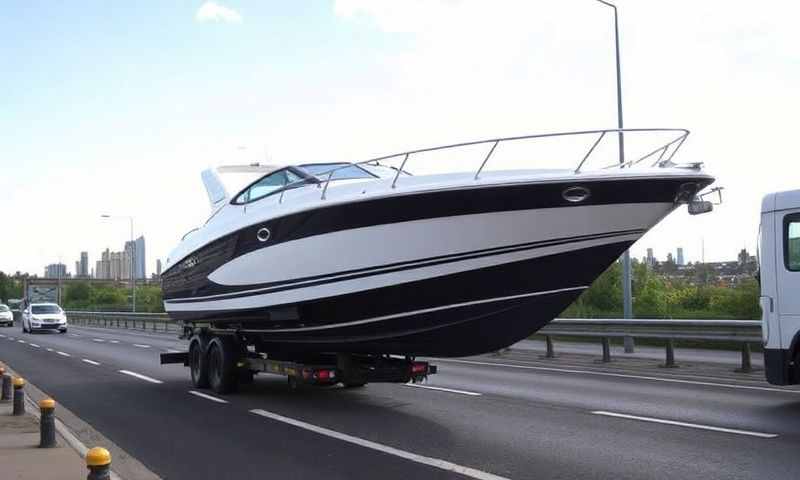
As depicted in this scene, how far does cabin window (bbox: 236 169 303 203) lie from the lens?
10430mm

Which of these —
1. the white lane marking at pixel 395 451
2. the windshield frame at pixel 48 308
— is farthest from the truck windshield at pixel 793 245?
the windshield frame at pixel 48 308

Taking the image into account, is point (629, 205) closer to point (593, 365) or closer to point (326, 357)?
point (326, 357)

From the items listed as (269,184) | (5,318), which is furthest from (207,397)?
(5,318)

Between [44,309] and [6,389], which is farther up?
[44,309]

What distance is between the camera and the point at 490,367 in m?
15.9

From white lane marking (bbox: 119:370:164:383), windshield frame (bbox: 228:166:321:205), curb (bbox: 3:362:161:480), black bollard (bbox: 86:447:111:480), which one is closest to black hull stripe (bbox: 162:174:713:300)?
windshield frame (bbox: 228:166:321:205)

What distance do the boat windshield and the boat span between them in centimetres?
3

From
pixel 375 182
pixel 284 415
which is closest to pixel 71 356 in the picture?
pixel 284 415

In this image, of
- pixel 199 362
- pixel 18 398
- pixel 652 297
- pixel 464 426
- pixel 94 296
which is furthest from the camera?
pixel 94 296

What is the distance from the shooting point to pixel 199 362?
495 inches

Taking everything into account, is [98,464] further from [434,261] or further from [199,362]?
[199,362]

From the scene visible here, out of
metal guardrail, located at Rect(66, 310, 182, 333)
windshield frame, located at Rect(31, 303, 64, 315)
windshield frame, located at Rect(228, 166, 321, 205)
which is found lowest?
metal guardrail, located at Rect(66, 310, 182, 333)

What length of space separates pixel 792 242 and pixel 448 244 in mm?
4420

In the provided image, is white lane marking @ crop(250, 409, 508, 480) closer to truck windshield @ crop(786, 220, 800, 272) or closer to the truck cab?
the truck cab
